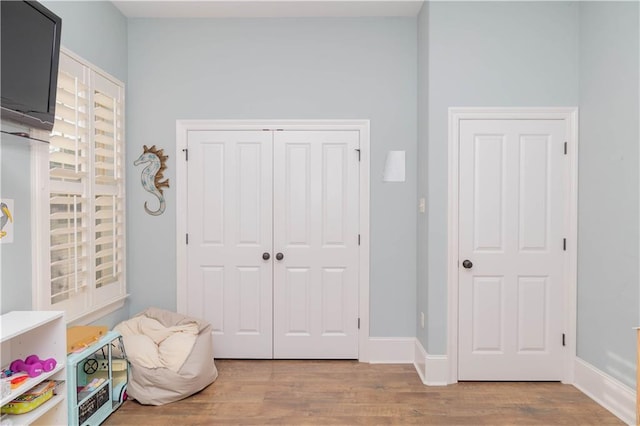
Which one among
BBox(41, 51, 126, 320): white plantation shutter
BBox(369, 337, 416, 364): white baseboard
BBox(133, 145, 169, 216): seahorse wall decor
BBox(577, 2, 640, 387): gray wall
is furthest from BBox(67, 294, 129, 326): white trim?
BBox(577, 2, 640, 387): gray wall

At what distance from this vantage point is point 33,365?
83.6 inches

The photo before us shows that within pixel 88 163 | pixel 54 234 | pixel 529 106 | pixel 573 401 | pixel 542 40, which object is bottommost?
pixel 573 401

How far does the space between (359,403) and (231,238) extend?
1674 mm

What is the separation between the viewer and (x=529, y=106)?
10.5 feet

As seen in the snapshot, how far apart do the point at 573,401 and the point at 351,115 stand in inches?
106

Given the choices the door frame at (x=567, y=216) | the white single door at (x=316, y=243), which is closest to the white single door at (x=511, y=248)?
the door frame at (x=567, y=216)

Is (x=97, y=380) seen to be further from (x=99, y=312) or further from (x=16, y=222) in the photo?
(x=16, y=222)

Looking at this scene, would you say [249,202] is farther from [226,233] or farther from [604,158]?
[604,158]

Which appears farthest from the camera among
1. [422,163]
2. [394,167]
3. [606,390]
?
[394,167]

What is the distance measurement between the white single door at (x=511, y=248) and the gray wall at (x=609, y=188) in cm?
17

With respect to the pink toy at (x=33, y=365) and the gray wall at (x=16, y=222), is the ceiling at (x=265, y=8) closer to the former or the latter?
the gray wall at (x=16, y=222)

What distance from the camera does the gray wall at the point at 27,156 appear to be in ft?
7.39

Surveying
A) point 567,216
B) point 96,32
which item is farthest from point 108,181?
point 567,216

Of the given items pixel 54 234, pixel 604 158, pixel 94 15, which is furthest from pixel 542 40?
pixel 54 234
